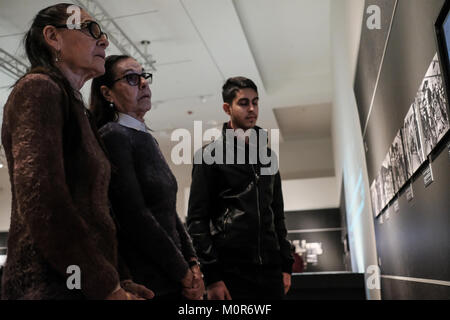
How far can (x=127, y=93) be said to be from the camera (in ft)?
4.30

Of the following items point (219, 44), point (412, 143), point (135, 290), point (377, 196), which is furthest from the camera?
point (219, 44)

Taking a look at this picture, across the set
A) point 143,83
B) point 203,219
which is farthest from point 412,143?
point 143,83

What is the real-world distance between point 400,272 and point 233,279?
1074mm

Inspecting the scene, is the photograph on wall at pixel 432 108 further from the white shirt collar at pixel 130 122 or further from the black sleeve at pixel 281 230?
the white shirt collar at pixel 130 122

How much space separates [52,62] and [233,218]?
845 mm

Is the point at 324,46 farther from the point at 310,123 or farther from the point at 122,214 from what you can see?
the point at 122,214

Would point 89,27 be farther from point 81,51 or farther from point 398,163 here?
point 398,163

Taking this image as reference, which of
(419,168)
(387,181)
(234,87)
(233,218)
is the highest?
(234,87)

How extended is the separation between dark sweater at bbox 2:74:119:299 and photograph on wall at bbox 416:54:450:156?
92 centimetres

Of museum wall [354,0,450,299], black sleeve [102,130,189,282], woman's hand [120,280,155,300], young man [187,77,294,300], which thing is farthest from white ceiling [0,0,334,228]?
woman's hand [120,280,155,300]

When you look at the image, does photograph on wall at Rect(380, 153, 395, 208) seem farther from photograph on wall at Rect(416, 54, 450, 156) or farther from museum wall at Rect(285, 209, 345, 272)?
museum wall at Rect(285, 209, 345, 272)

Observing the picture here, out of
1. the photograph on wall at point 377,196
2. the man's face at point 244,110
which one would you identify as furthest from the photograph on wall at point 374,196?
the man's face at point 244,110

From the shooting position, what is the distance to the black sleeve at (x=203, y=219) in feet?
5.02

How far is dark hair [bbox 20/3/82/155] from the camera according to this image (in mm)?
889
